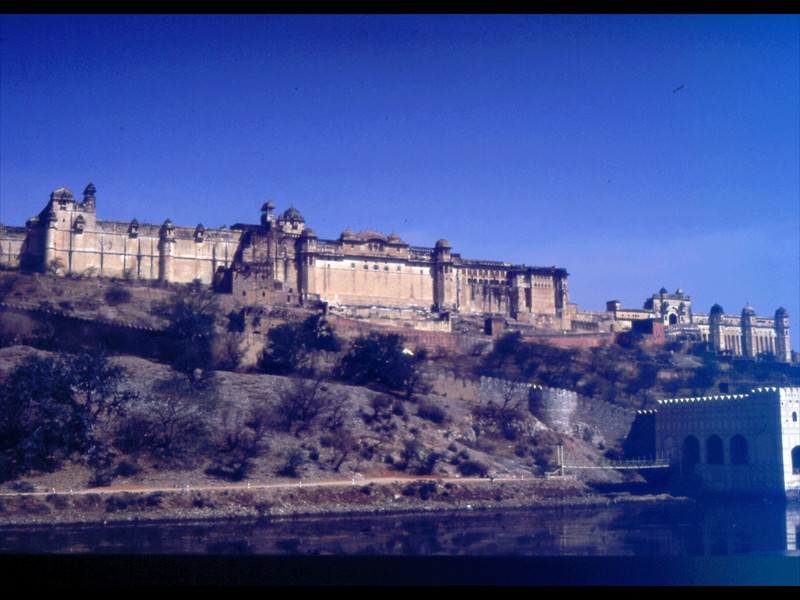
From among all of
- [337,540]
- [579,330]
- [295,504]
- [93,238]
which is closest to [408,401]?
[295,504]

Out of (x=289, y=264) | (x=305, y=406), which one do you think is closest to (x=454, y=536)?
(x=305, y=406)

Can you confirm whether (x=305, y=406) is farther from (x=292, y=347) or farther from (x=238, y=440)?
(x=292, y=347)

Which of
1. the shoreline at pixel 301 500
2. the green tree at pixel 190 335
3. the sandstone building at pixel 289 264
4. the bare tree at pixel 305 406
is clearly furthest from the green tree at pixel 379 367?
the sandstone building at pixel 289 264

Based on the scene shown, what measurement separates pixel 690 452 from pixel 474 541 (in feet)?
54.7

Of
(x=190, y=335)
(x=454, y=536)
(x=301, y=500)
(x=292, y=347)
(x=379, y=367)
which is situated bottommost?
(x=454, y=536)

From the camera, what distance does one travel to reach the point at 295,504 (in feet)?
80.7

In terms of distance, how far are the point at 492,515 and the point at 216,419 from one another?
858 cm

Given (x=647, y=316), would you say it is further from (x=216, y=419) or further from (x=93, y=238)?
(x=216, y=419)

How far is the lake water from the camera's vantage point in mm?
14617

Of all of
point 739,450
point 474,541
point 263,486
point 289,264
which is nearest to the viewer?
point 474,541

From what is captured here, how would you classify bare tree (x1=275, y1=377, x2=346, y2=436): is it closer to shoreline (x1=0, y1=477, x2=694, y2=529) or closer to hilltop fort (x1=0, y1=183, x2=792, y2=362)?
shoreline (x1=0, y1=477, x2=694, y2=529)

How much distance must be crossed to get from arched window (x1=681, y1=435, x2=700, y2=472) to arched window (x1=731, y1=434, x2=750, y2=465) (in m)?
1.63

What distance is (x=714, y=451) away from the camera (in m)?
33.1

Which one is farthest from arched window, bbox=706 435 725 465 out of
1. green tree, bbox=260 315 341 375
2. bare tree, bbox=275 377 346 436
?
green tree, bbox=260 315 341 375
